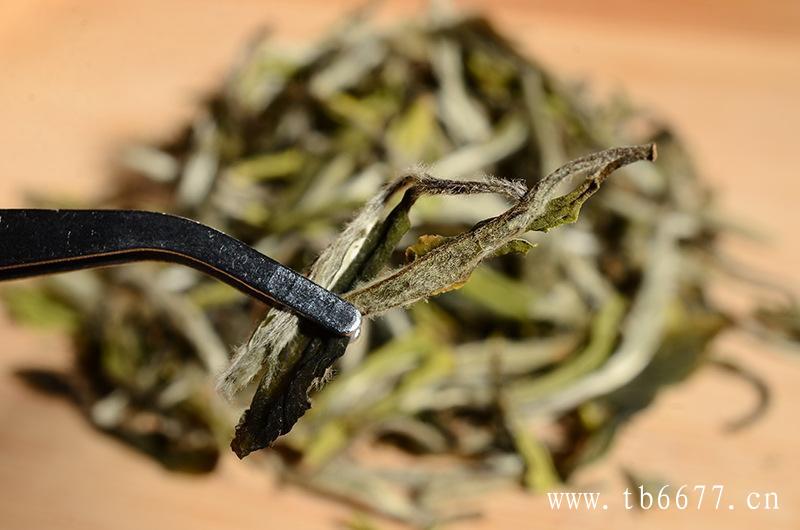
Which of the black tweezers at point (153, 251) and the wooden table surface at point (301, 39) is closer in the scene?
the black tweezers at point (153, 251)

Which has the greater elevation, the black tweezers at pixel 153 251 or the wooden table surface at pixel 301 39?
the wooden table surface at pixel 301 39

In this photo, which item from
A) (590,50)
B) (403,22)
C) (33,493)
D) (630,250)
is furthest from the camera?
(590,50)

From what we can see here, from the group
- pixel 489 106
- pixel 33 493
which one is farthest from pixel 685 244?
pixel 33 493

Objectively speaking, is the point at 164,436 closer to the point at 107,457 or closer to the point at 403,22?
the point at 107,457

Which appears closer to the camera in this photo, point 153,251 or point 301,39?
point 153,251

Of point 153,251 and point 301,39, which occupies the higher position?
point 301,39
